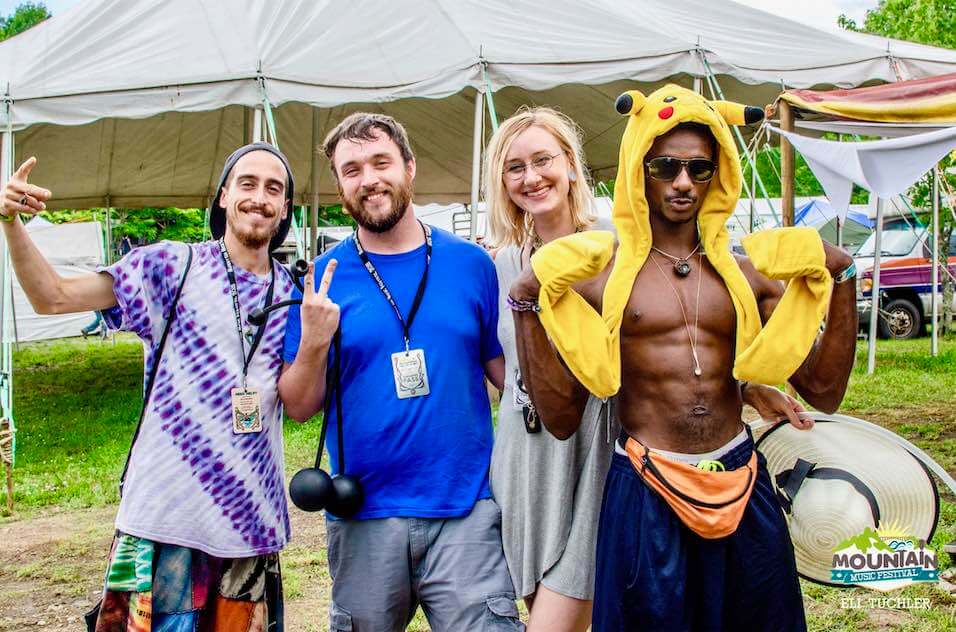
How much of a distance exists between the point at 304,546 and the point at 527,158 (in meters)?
3.33

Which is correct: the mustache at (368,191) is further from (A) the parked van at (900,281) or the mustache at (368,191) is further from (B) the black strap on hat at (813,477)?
(A) the parked van at (900,281)

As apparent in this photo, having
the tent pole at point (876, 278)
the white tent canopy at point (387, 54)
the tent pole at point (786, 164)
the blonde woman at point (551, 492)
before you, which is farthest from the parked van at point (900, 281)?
the blonde woman at point (551, 492)

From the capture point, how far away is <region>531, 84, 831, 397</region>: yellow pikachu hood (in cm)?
204

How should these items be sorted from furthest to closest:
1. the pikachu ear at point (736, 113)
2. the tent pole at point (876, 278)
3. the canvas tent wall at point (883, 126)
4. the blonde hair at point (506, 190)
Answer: the tent pole at point (876, 278), the canvas tent wall at point (883, 126), the blonde hair at point (506, 190), the pikachu ear at point (736, 113)

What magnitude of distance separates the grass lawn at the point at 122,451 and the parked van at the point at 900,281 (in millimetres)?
821

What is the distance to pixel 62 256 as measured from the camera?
18.9 metres

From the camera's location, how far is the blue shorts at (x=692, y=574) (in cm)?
207

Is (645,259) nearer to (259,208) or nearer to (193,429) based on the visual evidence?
(259,208)

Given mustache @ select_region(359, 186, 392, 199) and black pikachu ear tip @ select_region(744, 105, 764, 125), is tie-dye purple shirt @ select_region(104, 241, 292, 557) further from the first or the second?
black pikachu ear tip @ select_region(744, 105, 764, 125)

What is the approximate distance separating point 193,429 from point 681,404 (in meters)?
1.35

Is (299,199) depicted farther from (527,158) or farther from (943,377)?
(527,158)

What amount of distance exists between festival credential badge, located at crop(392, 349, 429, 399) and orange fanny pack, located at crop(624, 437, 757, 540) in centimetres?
68

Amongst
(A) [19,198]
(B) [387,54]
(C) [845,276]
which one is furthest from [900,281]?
(A) [19,198]

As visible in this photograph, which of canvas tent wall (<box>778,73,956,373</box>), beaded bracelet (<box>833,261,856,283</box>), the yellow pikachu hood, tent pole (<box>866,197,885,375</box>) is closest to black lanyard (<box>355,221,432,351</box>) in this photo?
the yellow pikachu hood
